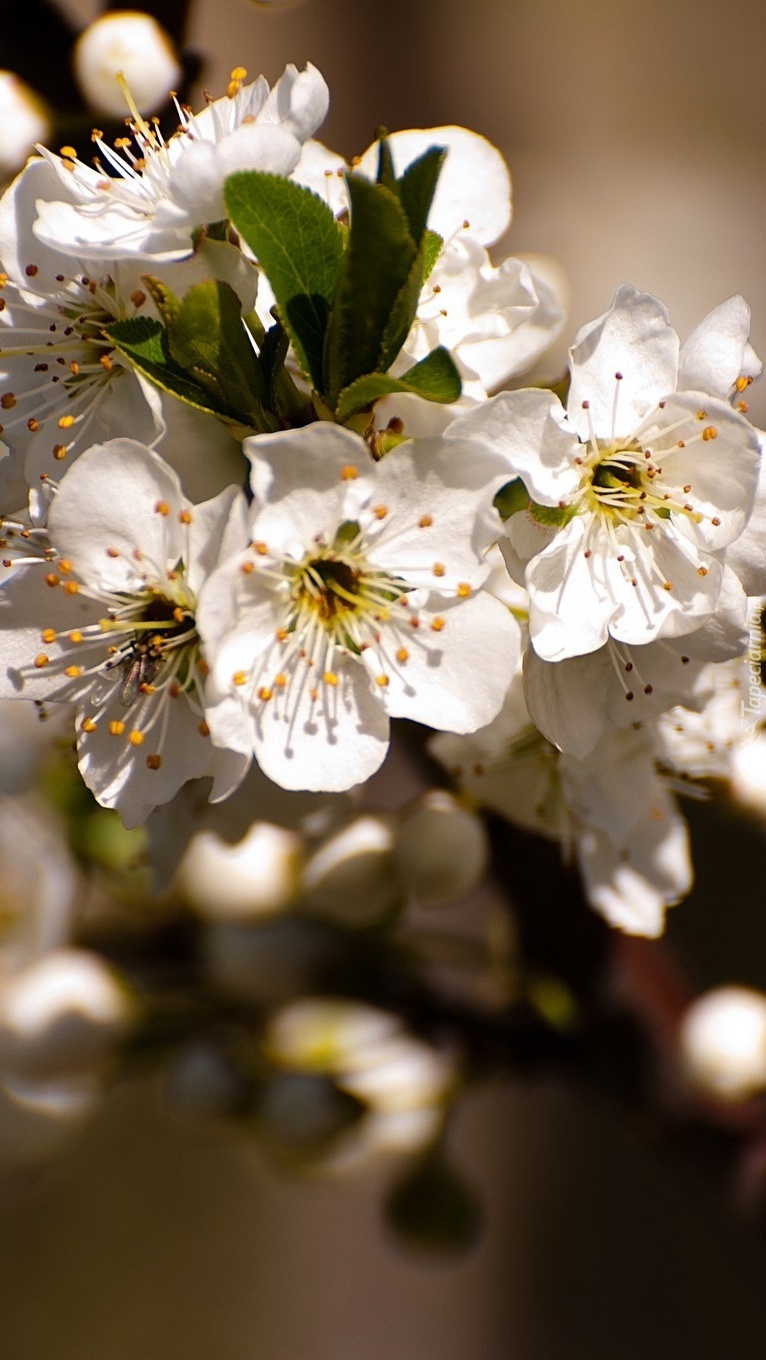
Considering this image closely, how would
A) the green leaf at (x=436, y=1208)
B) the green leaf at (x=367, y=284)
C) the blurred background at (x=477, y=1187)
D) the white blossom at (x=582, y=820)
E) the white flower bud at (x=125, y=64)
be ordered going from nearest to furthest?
the green leaf at (x=367, y=284)
the white blossom at (x=582, y=820)
the white flower bud at (x=125, y=64)
the green leaf at (x=436, y=1208)
the blurred background at (x=477, y=1187)

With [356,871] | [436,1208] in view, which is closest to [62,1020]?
[356,871]

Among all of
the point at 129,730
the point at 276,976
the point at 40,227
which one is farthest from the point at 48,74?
the point at 276,976

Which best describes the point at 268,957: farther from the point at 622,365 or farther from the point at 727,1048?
the point at 622,365

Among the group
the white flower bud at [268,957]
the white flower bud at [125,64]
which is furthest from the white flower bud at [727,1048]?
the white flower bud at [125,64]

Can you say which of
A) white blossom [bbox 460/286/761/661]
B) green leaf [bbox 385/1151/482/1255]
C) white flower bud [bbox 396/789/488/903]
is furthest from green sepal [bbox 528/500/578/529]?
green leaf [bbox 385/1151/482/1255]

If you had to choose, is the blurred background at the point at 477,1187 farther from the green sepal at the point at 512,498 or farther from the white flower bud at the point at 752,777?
the green sepal at the point at 512,498

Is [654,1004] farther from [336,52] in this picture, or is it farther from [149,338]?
[336,52]

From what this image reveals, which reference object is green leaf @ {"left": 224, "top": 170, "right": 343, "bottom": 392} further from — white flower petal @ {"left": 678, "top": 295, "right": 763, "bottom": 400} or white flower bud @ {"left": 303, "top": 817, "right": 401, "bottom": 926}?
white flower bud @ {"left": 303, "top": 817, "right": 401, "bottom": 926}
